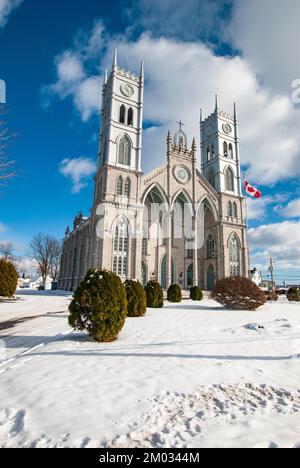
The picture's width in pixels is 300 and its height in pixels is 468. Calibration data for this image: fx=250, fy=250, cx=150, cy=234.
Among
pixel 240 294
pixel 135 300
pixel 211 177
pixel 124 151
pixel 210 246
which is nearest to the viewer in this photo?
pixel 135 300

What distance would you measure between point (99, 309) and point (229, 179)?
39.8 metres

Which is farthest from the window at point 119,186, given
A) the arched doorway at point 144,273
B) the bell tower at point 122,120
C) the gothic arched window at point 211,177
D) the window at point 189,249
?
the gothic arched window at point 211,177

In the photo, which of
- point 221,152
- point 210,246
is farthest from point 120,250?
point 221,152

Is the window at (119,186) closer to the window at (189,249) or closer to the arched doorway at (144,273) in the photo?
the arched doorway at (144,273)

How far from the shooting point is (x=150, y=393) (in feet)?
11.4

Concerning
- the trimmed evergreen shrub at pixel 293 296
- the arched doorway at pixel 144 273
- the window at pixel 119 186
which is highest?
the window at pixel 119 186

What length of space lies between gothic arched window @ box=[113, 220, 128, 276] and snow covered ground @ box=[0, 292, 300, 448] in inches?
874

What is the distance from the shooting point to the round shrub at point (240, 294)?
15188 millimetres

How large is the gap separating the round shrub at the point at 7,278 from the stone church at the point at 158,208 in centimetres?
999

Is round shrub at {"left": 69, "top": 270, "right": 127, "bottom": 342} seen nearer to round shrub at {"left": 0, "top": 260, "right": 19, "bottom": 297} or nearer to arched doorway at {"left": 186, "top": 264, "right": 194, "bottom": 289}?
round shrub at {"left": 0, "top": 260, "right": 19, "bottom": 297}

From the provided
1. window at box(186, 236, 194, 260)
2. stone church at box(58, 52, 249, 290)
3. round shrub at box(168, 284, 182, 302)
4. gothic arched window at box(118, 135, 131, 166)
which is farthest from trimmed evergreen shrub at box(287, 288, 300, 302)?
gothic arched window at box(118, 135, 131, 166)

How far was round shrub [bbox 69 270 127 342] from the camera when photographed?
256 inches

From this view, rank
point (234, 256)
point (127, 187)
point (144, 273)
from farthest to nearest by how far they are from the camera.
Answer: point (234, 256), point (144, 273), point (127, 187)

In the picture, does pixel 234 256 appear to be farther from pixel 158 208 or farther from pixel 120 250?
pixel 120 250
